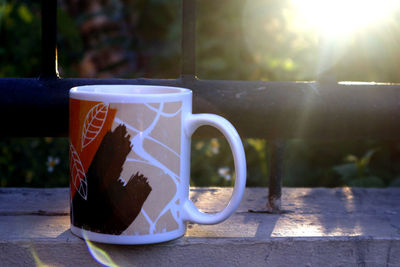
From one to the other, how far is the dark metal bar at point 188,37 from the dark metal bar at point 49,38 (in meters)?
0.25

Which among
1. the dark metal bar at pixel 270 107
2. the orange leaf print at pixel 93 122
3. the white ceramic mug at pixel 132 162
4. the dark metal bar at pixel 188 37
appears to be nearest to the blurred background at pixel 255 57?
the dark metal bar at pixel 270 107

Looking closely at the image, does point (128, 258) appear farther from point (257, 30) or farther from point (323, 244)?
point (257, 30)

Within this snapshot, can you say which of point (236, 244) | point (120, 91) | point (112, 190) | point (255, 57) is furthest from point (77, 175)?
point (255, 57)

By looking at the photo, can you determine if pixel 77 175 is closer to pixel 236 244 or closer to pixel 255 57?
pixel 236 244

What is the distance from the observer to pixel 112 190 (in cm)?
87

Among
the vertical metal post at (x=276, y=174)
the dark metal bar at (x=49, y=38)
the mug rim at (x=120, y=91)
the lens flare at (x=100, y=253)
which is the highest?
the dark metal bar at (x=49, y=38)

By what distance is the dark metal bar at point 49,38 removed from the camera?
3.43 feet

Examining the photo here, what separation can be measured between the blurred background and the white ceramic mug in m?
0.38

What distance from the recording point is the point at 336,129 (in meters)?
1.08

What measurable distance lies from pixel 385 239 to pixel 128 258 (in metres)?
0.45

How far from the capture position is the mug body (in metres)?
0.85

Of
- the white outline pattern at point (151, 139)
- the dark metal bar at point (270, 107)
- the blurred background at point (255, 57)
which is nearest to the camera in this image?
the white outline pattern at point (151, 139)

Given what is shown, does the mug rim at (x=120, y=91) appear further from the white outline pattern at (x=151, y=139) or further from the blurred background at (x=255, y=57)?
the blurred background at (x=255, y=57)

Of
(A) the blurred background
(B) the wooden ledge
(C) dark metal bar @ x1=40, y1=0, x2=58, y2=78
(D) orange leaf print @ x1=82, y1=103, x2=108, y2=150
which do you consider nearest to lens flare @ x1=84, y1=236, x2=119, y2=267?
(B) the wooden ledge
